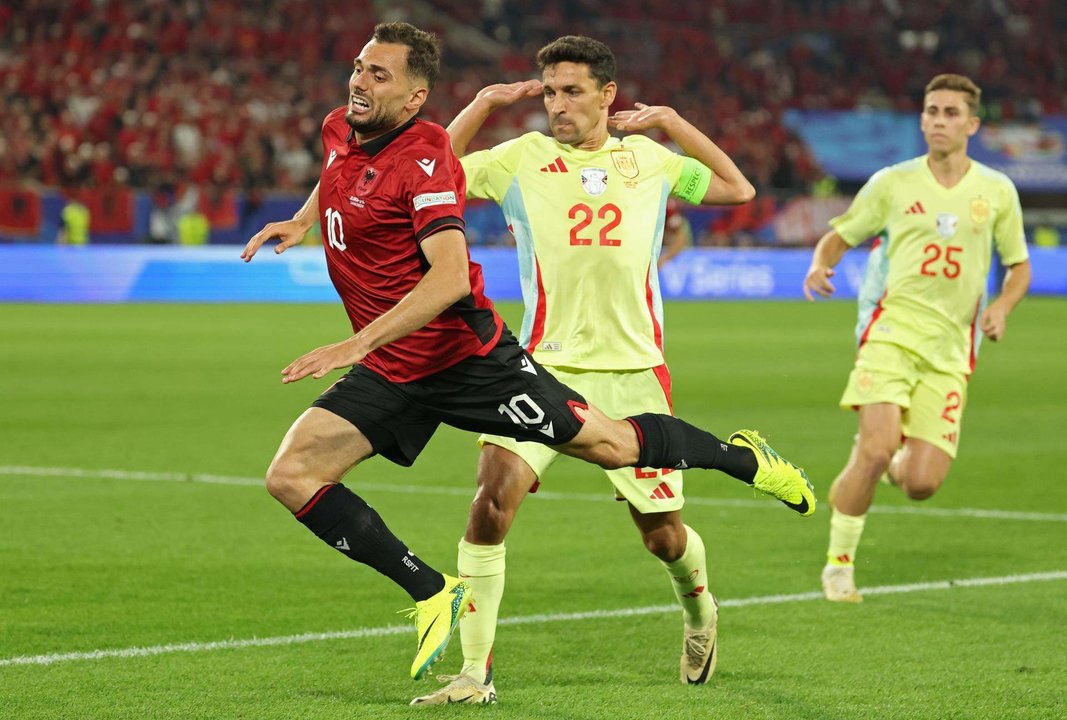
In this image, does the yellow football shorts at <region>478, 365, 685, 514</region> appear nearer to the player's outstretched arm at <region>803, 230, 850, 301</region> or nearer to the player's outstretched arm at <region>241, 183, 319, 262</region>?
the player's outstretched arm at <region>241, 183, 319, 262</region>

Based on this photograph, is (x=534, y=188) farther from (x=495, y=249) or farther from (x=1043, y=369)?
(x=495, y=249)

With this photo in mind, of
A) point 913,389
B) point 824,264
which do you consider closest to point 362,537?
point 824,264

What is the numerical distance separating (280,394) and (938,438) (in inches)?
337

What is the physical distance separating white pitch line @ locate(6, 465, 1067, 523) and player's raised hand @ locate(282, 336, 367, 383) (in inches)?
205

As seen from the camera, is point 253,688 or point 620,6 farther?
point 620,6

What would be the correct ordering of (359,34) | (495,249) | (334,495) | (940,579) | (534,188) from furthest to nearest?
(359,34) → (495,249) → (940,579) → (534,188) → (334,495)

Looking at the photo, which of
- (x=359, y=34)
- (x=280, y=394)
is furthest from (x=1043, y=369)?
(x=359, y=34)

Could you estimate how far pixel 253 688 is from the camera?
5191 mm

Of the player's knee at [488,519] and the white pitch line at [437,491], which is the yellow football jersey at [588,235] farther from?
the white pitch line at [437,491]

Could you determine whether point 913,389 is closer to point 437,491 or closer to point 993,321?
point 993,321

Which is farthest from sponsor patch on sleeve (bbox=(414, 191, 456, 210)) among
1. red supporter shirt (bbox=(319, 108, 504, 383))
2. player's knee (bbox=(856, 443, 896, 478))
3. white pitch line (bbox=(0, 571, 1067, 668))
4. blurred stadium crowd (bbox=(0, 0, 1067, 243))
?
blurred stadium crowd (bbox=(0, 0, 1067, 243))

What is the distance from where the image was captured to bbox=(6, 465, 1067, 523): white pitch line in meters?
9.27

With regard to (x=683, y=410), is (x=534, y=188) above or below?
above

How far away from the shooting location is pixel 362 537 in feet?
15.8
